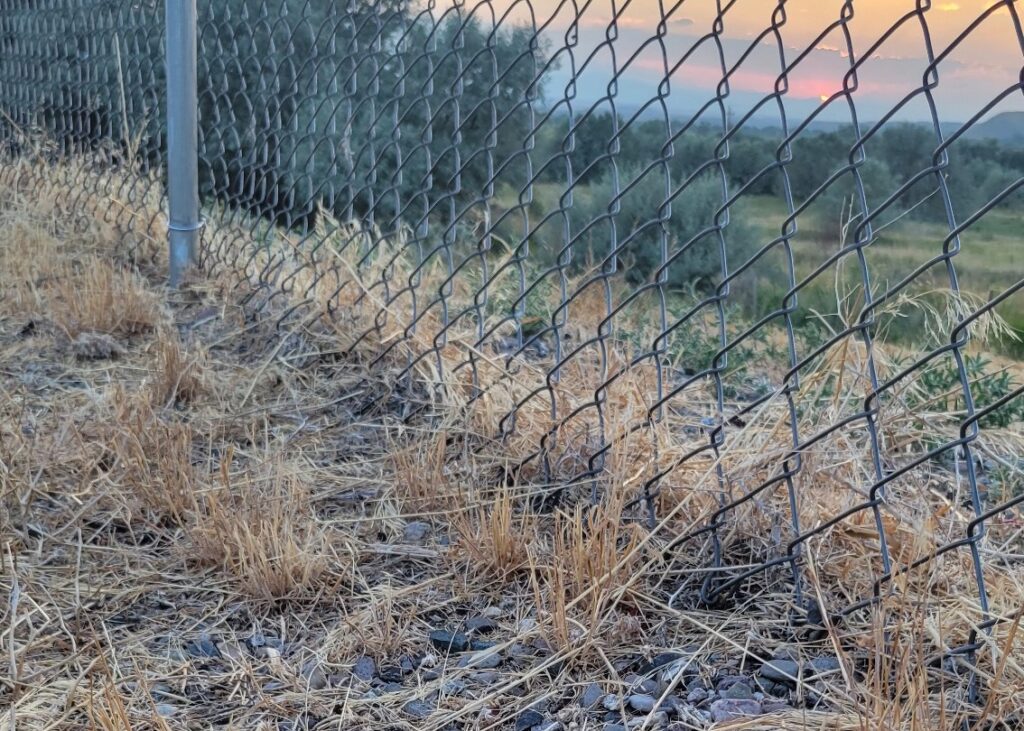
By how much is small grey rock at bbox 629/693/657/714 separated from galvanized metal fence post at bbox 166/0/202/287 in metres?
2.87

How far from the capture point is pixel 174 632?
6.00ft

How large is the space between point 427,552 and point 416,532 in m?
0.11

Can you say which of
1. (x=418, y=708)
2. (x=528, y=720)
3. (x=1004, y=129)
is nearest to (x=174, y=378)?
(x=418, y=708)

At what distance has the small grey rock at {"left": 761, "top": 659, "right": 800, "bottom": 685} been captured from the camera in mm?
1612

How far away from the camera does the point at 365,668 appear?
172 cm

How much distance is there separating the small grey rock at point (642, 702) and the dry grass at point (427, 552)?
6 cm

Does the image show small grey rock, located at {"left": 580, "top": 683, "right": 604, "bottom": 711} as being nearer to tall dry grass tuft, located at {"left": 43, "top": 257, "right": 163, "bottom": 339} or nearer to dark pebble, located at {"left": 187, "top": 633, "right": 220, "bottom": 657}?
dark pebble, located at {"left": 187, "top": 633, "right": 220, "bottom": 657}

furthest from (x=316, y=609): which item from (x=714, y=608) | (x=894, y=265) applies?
(x=894, y=265)

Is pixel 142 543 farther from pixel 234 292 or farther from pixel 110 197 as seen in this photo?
pixel 110 197

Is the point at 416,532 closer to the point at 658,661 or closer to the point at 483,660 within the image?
the point at 483,660

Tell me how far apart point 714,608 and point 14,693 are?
4.02 ft

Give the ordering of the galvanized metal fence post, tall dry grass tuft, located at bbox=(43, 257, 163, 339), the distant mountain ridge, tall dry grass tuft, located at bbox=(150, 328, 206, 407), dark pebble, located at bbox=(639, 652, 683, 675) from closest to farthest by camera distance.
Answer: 1. the distant mountain ridge
2. dark pebble, located at bbox=(639, 652, 683, 675)
3. tall dry grass tuft, located at bbox=(150, 328, 206, 407)
4. tall dry grass tuft, located at bbox=(43, 257, 163, 339)
5. the galvanized metal fence post

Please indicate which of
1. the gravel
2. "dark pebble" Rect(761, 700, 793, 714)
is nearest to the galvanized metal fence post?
the gravel

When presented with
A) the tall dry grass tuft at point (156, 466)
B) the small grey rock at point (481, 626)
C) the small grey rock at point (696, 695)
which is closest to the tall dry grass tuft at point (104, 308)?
the tall dry grass tuft at point (156, 466)
